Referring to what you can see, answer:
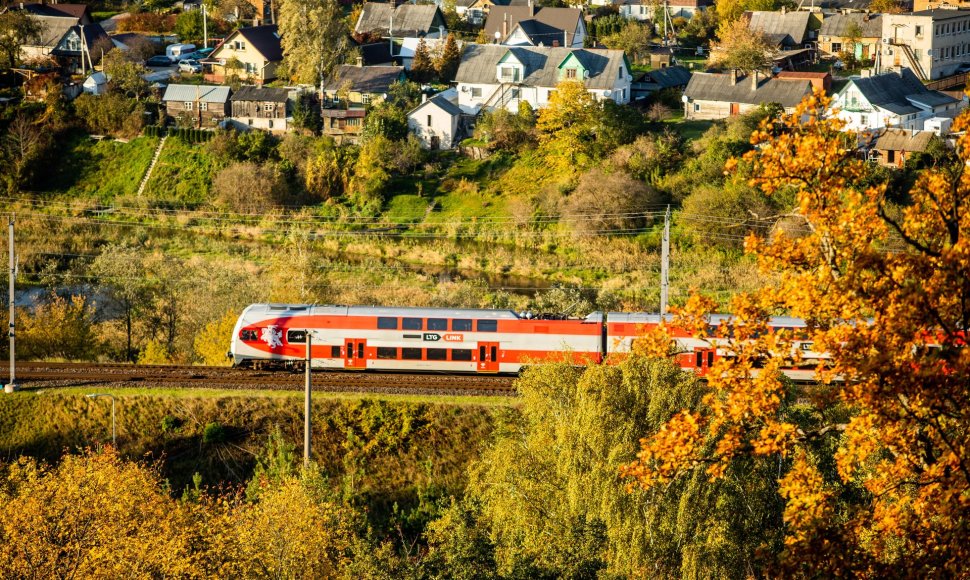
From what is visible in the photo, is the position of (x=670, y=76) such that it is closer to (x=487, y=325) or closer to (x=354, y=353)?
(x=487, y=325)

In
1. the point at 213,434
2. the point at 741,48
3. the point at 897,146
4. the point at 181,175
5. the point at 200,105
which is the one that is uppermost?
the point at 741,48

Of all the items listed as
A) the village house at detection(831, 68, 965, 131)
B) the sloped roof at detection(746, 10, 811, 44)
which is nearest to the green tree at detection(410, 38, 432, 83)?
the sloped roof at detection(746, 10, 811, 44)

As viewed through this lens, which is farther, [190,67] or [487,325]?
[190,67]

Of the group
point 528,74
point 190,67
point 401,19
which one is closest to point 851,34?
point 528,74

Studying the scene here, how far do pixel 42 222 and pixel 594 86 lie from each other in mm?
22764

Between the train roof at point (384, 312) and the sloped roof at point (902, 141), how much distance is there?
21.0m

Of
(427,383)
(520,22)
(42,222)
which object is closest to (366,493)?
(427,383)

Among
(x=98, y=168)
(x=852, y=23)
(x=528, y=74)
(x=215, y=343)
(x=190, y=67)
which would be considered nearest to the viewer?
(x=215, y=343)

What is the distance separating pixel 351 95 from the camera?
53.3 m

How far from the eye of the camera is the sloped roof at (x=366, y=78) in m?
53.3

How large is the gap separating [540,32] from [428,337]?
35187 millimetres

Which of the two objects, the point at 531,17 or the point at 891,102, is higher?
the point at 531,17

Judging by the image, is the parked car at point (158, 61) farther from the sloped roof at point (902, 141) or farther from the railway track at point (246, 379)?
the railway track at point (246, 379)

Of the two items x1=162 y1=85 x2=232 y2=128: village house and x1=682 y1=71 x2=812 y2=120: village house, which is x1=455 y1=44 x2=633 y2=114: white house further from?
x1=162 y1=85 x2=232 y2=128: village house
